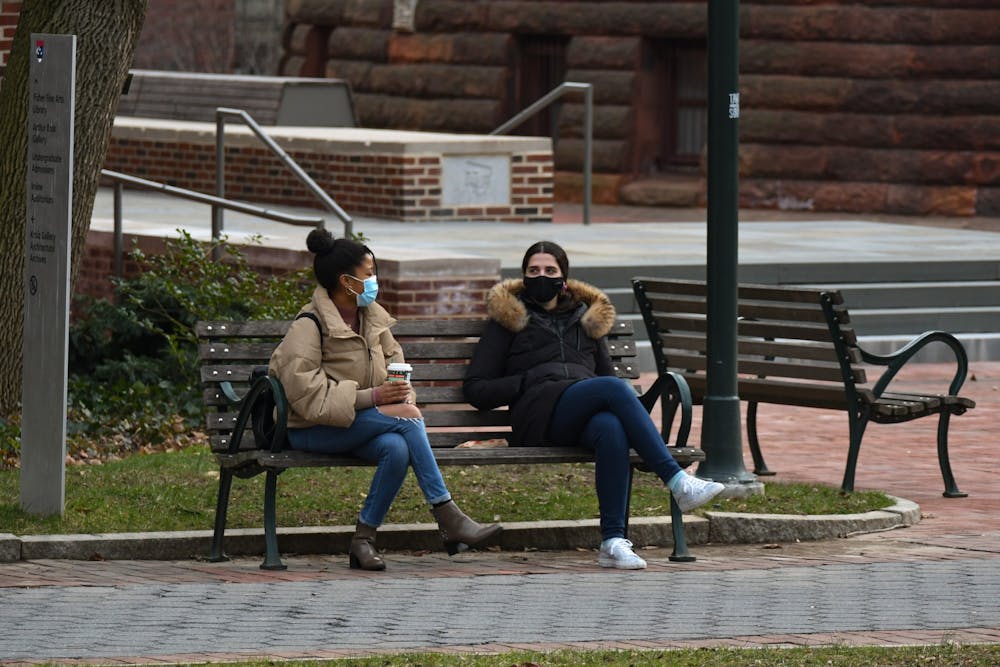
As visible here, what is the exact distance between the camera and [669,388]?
8492 millimetres

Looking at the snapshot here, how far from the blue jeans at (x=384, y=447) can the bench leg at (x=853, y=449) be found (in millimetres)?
2159

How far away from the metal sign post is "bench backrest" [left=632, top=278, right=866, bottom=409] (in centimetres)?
304

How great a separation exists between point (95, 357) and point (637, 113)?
503 inches

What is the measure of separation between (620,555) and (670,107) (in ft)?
56.7

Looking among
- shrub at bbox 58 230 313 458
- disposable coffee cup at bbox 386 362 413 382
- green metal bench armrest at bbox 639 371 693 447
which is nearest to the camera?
disposable coffee cup at bbox 386 362 413 382

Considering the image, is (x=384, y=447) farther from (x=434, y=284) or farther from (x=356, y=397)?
(x=434, y=284)

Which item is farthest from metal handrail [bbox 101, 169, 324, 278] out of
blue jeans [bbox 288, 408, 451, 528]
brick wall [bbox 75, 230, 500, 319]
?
blue jeans [bbox 288, 408, 451, 528]

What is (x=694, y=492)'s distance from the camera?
800cm

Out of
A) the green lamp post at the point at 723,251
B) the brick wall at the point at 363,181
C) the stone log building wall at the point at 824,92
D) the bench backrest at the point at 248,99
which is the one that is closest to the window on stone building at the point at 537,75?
the stone log building wall at the point at 824,92

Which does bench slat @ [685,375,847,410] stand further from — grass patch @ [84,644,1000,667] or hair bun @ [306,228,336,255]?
grass patch @ [84,644,1000,667]

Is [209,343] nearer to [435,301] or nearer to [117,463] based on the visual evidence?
[117,463]

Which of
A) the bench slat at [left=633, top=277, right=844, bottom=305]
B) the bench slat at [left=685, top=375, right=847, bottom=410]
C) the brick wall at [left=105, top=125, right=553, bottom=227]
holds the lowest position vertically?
the bench slat at [left=685, top=375, right=847, bottom=410]

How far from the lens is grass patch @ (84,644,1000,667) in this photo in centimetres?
601

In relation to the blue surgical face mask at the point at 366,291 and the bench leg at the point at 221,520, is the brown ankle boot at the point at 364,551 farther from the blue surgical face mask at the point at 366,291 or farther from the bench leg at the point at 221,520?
the blue surgical face mask at the point at 366,291
